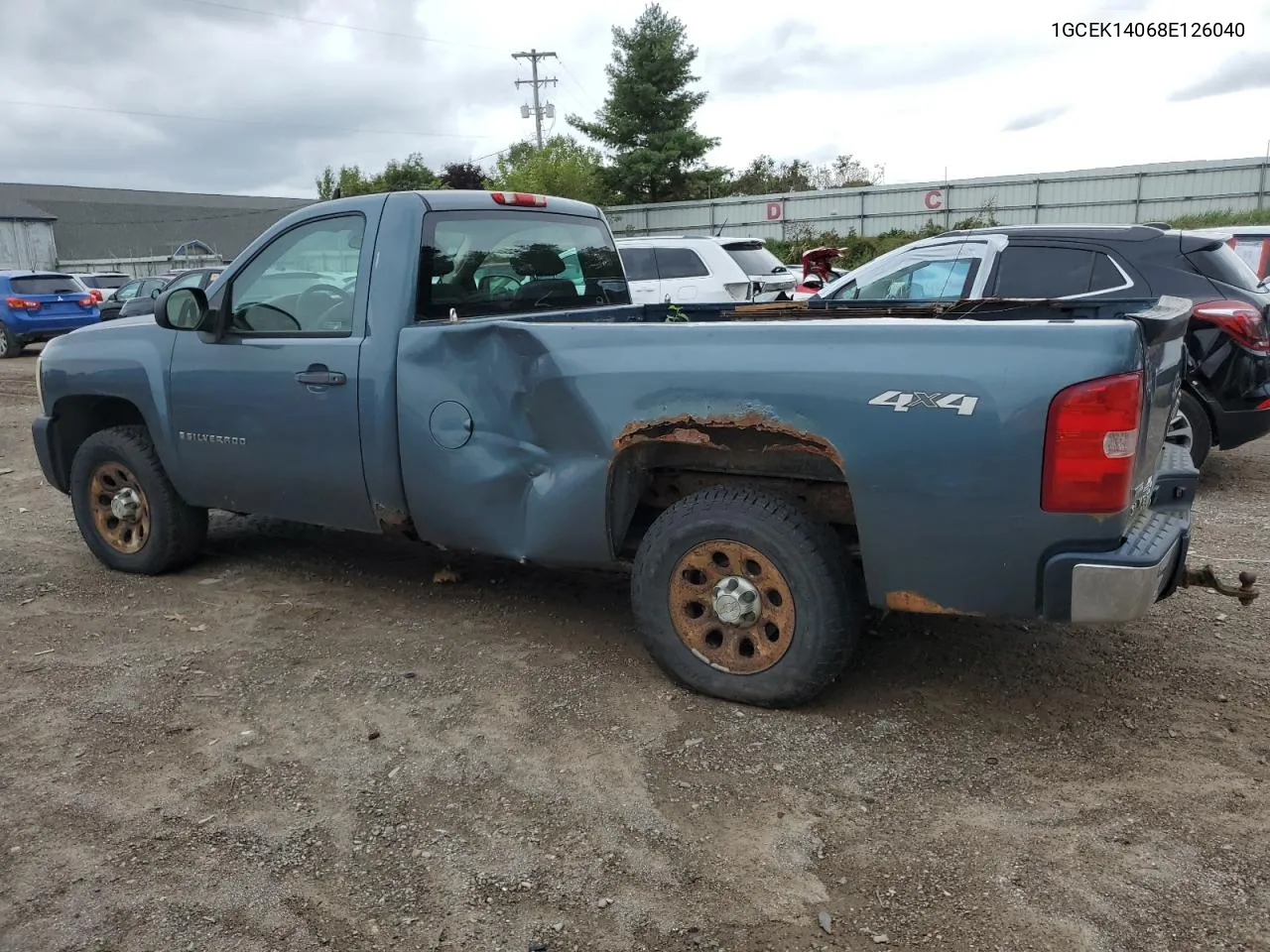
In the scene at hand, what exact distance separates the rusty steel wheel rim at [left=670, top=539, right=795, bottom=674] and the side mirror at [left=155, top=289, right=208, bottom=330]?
2.63 meters

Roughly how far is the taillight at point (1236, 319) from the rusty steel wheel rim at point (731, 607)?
163 inches

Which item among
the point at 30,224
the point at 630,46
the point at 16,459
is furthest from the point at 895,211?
the point at 30,224

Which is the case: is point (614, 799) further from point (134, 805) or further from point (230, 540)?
point (230, 540)

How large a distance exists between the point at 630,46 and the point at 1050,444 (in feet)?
130

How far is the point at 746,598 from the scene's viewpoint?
11.5ft

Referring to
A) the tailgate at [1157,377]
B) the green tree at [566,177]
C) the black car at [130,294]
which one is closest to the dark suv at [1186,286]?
the tailgate at [1157,377]

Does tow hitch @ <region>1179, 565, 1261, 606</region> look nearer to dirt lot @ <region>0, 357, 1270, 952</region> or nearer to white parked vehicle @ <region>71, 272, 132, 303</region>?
dirt lot @ <region>0, 357, 1270, 952</region>

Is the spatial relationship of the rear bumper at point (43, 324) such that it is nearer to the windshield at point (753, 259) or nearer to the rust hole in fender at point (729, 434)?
the windshield at point (753, 259)

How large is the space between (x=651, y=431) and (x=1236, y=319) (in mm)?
4469

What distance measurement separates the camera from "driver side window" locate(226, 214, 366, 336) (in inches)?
171

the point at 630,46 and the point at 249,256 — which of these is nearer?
the point at 249,256

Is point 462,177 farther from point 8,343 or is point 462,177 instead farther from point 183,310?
point 183,310

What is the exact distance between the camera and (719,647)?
3637mm

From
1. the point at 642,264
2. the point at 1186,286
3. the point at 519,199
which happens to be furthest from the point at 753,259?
the point at 519,199
